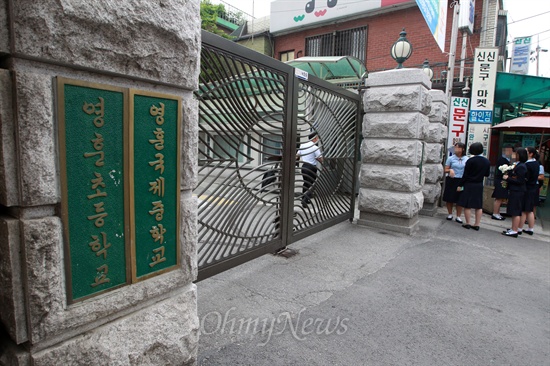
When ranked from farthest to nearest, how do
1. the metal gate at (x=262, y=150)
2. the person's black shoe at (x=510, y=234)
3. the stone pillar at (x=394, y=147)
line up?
the person's black shoe at (x=510, y=234) → the stone pillar at (x=394, y=147) → the metal gate at (x=262, y=150)

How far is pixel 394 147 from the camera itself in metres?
5.77

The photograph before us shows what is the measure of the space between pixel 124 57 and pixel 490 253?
5726 millimetres

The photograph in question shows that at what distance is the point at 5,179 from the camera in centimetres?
121

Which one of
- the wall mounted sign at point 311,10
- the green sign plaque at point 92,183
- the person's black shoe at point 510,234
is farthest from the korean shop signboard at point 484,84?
the green sign plaque at point 92,183

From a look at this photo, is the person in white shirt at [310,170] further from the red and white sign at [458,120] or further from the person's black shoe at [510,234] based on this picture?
the red and white sign at [458,120]

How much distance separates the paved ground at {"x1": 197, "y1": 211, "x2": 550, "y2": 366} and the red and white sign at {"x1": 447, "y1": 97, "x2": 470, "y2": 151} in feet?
14.7

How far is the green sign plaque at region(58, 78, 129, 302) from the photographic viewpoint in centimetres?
135

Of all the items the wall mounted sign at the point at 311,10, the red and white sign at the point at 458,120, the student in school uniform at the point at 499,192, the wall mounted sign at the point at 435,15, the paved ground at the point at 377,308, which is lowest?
the paved ground at the point at 377,308

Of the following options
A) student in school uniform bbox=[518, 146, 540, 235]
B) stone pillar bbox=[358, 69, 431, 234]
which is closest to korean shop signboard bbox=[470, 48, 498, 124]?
student in school uniform bbox=[518, 146, 540, 235]

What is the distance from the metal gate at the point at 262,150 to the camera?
10.9 ft

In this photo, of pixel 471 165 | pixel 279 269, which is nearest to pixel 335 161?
pixel 279 269

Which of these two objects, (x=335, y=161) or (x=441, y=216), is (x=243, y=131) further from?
(x=441, y=216)

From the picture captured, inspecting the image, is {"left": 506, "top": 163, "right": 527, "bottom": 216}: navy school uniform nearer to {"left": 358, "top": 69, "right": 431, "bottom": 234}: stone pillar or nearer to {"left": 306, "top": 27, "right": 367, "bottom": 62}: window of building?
{"left": 358, "top": 69, "right": 431, "bottom": 234}: stone pillar

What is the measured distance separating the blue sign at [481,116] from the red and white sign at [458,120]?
0.23m
